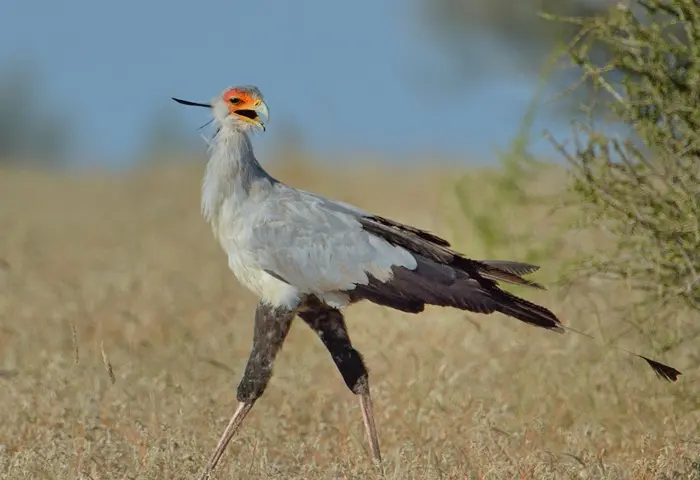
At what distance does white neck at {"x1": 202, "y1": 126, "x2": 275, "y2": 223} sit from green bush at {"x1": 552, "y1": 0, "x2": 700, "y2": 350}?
5.55 ft

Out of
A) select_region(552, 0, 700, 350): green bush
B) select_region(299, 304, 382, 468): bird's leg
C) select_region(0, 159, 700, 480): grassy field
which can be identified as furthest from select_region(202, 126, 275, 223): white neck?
select_region(552, 0, 700, 350): green bush

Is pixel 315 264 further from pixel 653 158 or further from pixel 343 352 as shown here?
pixel 653 158

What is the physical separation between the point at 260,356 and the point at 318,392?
4.05 feet

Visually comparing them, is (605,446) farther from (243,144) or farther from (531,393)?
(243,144)

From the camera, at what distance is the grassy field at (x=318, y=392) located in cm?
515

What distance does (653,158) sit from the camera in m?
6.34

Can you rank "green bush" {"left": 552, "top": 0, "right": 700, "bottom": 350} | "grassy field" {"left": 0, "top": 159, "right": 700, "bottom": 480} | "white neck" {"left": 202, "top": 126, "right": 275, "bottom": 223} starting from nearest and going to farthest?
"grassy field" {"left": 0, "top": 159, "right": 700, "bottom": 480} → "white neck" {"left": 202, "top": 126, "right": 275, "bottom": 223} → "green bush" {"left": 552, "top": 0, "right": 700, "bottom": 350}

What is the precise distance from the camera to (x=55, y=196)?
1752cm

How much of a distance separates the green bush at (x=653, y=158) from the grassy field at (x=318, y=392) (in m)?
0.64

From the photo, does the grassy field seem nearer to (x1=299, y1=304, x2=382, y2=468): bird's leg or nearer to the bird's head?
(x1=299, y1=304, x2=382, y2=468): bird's leg

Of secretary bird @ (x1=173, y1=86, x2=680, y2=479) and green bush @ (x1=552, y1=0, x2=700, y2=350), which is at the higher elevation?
green bush @ (x1=552, y1=0, x2=700, y2=350)

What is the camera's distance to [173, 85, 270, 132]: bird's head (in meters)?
5.62

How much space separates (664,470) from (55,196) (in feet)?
44.9

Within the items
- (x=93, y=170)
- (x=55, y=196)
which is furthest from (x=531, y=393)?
(x=93, y=170)
